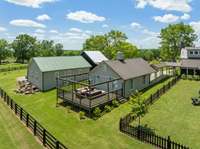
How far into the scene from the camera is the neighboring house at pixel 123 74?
2886cm

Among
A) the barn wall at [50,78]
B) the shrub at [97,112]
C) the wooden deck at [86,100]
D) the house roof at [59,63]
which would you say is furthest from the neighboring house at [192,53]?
the shrub at [97,112]

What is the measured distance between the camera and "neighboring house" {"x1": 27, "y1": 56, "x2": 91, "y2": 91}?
1354 inches

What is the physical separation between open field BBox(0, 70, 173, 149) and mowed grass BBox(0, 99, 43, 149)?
2.04 meters

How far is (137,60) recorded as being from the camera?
3709cm

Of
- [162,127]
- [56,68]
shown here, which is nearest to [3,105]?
[56,68]

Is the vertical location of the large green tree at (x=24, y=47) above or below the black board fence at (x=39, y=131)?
above

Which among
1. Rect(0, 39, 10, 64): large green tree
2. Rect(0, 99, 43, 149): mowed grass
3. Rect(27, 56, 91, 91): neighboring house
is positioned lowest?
Rect(0, 99, 43, 149): mowed grass

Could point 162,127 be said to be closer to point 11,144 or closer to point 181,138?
point 181,138

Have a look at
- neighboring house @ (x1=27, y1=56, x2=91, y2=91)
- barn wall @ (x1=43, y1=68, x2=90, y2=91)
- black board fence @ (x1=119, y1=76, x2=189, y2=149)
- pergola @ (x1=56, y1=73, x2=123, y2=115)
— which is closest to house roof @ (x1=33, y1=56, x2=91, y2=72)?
neighboring house @ (x1=27, y1=56, x2=91, y2=91)

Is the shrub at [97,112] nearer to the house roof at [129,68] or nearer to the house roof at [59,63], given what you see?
the house roof at [129,68]

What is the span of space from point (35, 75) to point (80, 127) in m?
19.3

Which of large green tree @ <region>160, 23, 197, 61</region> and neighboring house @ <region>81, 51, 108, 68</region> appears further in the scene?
large green tree @ <region>160, 23, 197, 61</region>

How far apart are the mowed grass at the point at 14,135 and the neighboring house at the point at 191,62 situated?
121 ft

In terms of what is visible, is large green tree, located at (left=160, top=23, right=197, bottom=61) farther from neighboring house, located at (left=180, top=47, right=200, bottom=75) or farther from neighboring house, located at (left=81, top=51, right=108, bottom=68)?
neighboring house, located at (left=81, top=51, right=108, bottom=68)
